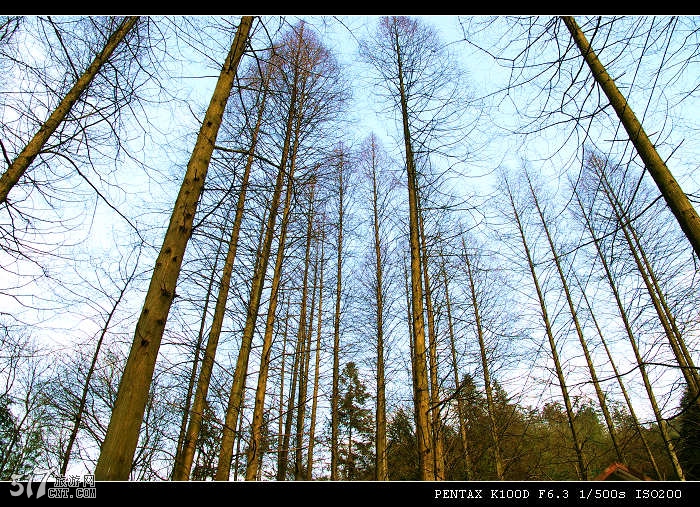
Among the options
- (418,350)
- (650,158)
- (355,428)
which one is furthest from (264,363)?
(355,428)

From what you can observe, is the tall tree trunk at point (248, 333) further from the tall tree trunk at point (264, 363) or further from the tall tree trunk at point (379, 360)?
the tall tree trunk at point (379, 360)

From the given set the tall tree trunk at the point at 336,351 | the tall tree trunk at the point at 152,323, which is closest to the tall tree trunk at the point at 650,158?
the tall tree trunk at the point at 152,323

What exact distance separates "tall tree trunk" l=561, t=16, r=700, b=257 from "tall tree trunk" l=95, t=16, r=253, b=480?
2.47m

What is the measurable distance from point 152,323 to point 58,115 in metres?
4.03

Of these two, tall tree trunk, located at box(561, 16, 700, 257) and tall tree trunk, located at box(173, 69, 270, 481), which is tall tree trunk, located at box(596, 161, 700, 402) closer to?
tall tree trunk, located at box(561, 16, 700, 257)

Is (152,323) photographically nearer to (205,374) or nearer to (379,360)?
(205,374)

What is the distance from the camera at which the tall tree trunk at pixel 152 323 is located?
1373mm

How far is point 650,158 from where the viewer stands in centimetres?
197

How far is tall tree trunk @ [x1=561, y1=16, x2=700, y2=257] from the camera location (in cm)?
176

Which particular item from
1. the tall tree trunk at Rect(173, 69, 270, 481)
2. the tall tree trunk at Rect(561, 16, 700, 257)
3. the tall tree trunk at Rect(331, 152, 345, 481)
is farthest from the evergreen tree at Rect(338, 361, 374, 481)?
the tall tree trunk at Rect(561, 16, 700, 257)

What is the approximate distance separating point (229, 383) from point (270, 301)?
195cm
